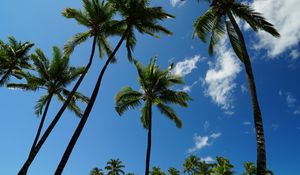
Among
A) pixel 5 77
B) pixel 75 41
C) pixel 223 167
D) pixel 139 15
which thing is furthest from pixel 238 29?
pixel 223 167

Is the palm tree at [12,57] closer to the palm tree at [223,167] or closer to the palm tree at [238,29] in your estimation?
the palm tree at [238,29]

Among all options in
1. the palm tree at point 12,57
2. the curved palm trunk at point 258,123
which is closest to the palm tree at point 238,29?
the curved palm trunk at point 258,123

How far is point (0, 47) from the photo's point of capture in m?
26.7

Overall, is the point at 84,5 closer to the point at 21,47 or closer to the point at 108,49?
the point at 108,49

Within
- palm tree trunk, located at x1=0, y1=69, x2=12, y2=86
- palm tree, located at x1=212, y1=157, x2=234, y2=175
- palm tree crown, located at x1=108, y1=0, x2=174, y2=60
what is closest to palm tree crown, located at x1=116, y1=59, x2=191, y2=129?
palm tree crown, located at x1=108, y1=0, x2=174, y2=60

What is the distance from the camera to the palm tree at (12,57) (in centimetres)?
2598

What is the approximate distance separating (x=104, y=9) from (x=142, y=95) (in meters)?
8.01

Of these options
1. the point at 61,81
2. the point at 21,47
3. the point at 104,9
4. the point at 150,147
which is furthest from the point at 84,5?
the point at 21,47

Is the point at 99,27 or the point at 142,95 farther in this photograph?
the point at 142,95

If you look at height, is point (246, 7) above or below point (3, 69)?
below

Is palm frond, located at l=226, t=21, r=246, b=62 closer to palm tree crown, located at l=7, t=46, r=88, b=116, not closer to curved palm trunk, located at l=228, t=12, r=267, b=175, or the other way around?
curved palm trunk, located at l=228, t=12, r=267, b=175

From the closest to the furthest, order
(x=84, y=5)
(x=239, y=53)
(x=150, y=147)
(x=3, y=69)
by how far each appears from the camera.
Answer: (x=239, y=53)
(x=84, y=5)
(x=150, y=147)
(x=3, y=69)

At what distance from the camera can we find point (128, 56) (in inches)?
791

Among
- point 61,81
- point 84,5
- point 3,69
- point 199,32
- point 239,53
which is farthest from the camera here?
Result: point 3,69
